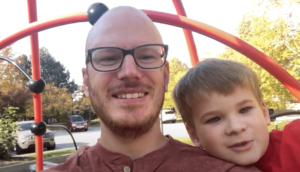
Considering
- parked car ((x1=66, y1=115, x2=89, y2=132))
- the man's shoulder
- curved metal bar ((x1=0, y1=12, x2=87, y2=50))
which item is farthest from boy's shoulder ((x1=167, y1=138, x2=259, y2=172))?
parked car ((x1=66, y1=115, x2=89, y2=132))

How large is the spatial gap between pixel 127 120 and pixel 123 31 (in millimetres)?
420

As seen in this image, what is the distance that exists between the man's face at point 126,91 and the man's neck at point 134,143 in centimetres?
5

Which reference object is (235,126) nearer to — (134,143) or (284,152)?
(284,152)

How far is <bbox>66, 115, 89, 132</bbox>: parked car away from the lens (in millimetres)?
16947

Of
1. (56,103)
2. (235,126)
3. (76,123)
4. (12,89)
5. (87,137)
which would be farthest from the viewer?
(76,123)

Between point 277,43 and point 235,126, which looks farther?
point 277,43

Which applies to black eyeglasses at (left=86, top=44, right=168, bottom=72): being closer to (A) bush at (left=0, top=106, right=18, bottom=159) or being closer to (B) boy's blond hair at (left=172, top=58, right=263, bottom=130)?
(B) boy's blond hair at (left=172, top=58, right=263, bottom=130)

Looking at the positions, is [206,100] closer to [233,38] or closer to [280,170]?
[280,170]

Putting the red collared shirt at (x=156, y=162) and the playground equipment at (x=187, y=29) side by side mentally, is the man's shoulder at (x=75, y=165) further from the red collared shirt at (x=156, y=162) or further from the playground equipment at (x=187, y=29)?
the playground equipment at (x=187, y=29)

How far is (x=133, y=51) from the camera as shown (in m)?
1.28

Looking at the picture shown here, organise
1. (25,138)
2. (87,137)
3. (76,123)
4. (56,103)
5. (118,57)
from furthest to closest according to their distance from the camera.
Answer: (76,123), (56,103), (87,137), (25,138), (118,57)

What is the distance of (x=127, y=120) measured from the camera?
120 cm

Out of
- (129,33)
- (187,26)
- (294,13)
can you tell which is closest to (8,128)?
(187,26)

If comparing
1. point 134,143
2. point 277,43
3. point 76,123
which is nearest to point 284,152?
point 134,143
